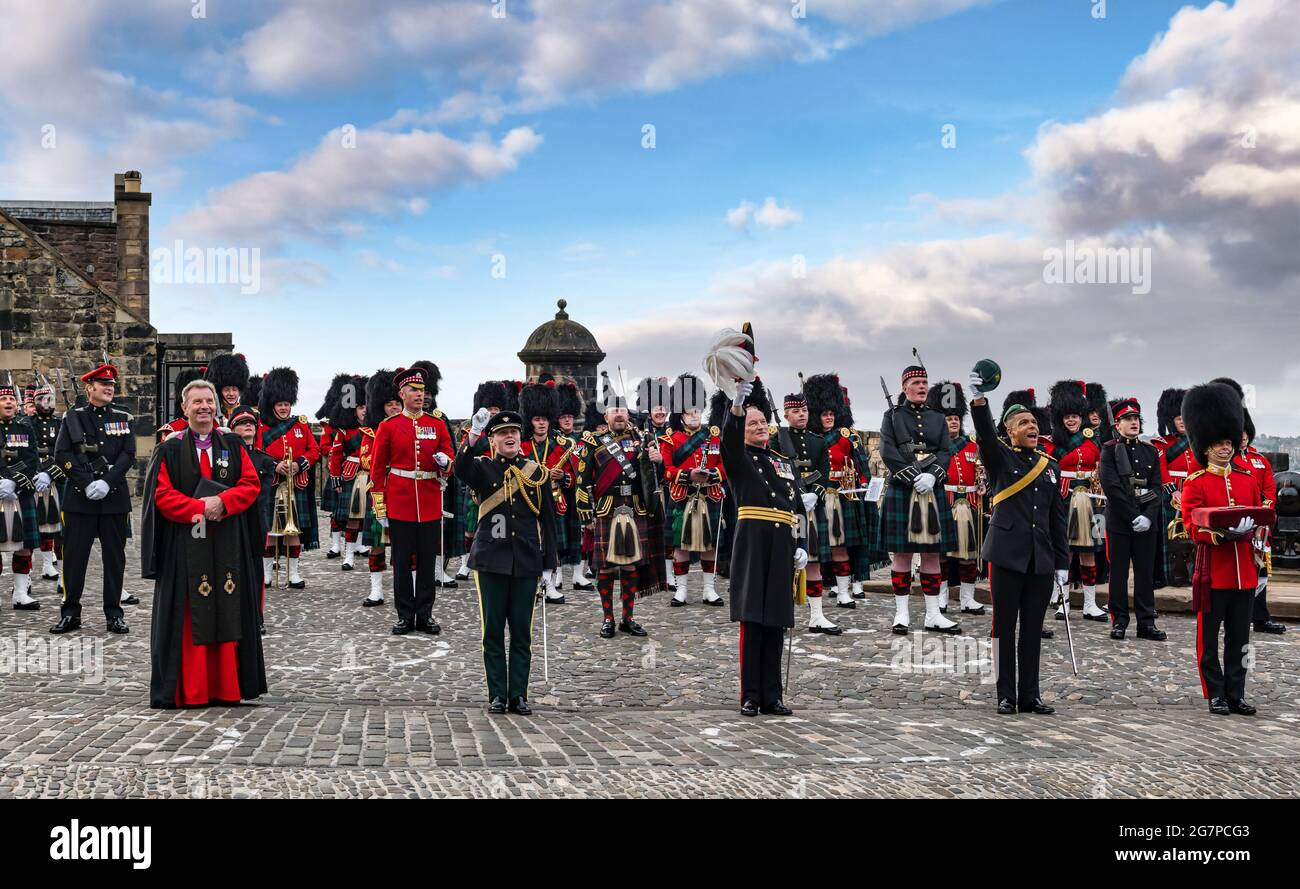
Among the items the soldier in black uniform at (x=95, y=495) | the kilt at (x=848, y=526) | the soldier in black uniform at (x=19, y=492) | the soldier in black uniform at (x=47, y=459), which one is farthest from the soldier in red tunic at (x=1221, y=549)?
the soldier in black uniform at (x=19, y=492)

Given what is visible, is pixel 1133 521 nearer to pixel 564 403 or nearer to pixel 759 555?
pixel 759 555

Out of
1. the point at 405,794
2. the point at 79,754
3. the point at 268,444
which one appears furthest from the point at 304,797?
the point at 268,444

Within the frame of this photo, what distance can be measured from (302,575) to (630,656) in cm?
647

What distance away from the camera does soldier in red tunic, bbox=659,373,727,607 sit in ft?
38.0

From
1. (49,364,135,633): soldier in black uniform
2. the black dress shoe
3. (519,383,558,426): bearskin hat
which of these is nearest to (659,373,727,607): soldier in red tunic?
(519,383,558,426): bearskin hat

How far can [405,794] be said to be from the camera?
5.30 metres

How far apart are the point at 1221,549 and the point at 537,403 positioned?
233 inches

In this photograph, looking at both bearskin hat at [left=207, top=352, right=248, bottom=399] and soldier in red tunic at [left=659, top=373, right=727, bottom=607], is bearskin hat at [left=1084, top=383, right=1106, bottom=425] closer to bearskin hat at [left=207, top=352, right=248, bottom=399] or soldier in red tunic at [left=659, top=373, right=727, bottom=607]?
soldier in red tunic at [left=659, top=373, right=727, bottom=607]

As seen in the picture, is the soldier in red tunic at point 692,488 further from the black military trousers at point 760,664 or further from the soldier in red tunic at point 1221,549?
the soldier in red tunic at point 1221,549

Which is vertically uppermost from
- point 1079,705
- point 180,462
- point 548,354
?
point 548,354

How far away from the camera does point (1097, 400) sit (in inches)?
528

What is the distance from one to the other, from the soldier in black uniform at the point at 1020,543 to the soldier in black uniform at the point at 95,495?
22.6 ft

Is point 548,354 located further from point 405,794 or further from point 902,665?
point 405,794

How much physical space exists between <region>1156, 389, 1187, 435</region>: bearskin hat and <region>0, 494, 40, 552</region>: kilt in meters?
10.9
